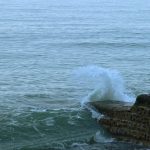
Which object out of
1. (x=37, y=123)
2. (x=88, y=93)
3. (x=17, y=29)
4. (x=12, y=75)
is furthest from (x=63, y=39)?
(x=37, y=123)

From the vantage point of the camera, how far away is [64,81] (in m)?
36.4

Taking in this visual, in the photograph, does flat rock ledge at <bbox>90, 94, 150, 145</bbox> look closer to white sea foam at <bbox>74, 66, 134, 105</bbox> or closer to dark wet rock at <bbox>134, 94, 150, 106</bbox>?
dark wet rock at <bbox>134, 94, 150, 106</bbox>

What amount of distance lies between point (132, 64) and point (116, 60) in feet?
8.19

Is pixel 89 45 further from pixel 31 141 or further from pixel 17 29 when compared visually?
pixel 31 141

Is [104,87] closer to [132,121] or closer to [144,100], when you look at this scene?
[132,121]

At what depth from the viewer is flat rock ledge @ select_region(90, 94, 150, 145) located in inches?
879

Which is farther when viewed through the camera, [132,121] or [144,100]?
[132,121]

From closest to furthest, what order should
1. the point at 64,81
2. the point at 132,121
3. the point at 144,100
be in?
the point at 144,100, the point at 132,121, the point at 64,81

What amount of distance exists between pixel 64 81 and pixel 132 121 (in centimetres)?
1394

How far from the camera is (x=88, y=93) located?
32562 mm

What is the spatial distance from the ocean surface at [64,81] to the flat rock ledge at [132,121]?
1.43ft

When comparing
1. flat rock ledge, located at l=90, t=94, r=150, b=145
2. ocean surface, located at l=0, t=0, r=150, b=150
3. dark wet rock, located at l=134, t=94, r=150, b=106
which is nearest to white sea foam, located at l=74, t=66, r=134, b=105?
ocean surface, located at l=0, t=0, r=150, b=150

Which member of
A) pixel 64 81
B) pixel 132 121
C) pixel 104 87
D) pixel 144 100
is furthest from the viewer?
pixel 64 81

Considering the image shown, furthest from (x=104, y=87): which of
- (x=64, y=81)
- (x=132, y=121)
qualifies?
(x=132, y=121)
